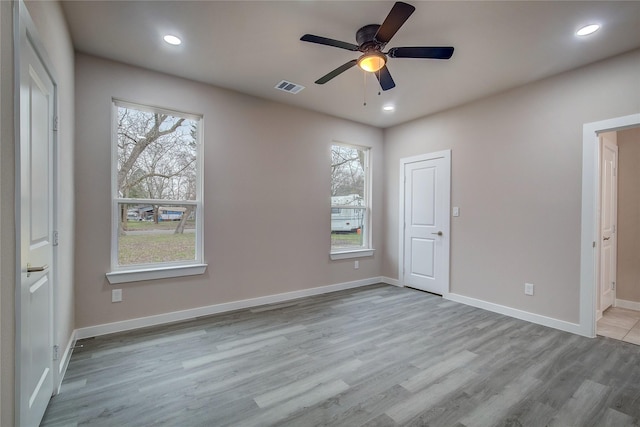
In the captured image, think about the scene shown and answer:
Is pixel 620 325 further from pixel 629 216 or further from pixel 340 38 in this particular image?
pixel 340 38

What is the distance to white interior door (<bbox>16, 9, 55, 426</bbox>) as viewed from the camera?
1356 millimetres

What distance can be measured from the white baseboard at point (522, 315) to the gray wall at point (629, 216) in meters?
1.63

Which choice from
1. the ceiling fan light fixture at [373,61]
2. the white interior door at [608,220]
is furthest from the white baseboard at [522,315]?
the ceiling fan light fixture at [373,61]

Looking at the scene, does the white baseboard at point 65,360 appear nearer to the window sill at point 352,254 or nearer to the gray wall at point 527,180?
the window sill at point 352,254

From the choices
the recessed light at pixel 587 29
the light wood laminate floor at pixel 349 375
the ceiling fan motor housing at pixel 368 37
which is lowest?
the light wood laminate floor at pixel 349 375

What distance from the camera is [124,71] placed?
302 cm

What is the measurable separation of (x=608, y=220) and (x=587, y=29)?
2.51 meters

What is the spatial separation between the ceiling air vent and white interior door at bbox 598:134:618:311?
3.65 metres

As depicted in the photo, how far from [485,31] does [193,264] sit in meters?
3.70

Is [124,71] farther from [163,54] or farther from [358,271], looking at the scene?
[358,271]

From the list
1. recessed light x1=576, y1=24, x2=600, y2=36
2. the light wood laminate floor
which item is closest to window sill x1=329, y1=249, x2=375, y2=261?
the light wood laminate floor

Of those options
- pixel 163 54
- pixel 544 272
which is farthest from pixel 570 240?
pixel 163 54

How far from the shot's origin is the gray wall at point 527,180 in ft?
9.95

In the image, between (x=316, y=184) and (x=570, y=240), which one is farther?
(x=316, y=184)
